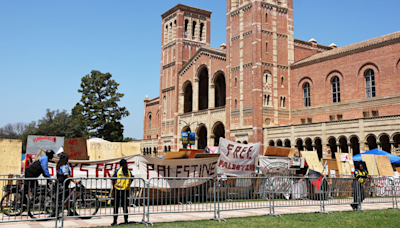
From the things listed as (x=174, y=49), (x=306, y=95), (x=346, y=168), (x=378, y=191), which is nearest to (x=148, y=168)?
(x=378, y=191)

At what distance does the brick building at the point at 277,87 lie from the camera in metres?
32.6

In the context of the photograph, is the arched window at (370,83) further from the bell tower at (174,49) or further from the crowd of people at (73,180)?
the crowd of people at (73,180)

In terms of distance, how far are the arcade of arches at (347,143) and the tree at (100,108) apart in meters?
29.8

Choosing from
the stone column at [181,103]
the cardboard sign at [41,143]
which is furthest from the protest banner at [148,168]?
the stone column at [181,103]

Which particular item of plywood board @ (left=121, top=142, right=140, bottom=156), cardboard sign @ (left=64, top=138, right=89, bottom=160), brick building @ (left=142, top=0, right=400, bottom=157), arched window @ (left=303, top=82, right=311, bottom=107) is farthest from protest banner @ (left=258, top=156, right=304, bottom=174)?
arched window @ (left=303, top=82, right=311, bottom=107)

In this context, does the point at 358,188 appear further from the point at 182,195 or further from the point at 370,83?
the point at 370,83

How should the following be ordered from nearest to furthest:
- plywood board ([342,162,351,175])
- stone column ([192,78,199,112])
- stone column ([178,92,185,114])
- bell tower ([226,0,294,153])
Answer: plywood board ([342,162,351,175]), bell tower ([226,0,294,153]), stone column ([192,78,199,112]), stone column ([178,92,185,114])

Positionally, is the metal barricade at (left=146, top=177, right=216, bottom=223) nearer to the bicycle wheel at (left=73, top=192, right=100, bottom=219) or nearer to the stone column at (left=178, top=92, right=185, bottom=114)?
the bicycle wheel at (left=73, top=192, right=100, bottom=219)

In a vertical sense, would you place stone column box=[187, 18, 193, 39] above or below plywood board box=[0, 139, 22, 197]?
above

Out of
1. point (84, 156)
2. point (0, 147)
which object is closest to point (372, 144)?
point (84, 156)

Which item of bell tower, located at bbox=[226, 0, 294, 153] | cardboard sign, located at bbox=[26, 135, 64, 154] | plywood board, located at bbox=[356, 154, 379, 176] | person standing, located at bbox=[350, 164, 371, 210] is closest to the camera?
person standing, located at bbox=[350, 164, 371, 210]

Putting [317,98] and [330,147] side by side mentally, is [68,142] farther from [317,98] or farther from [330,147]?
[317,98]

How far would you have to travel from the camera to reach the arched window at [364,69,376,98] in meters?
33.9

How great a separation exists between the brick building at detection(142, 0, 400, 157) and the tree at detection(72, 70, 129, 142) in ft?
27.2
